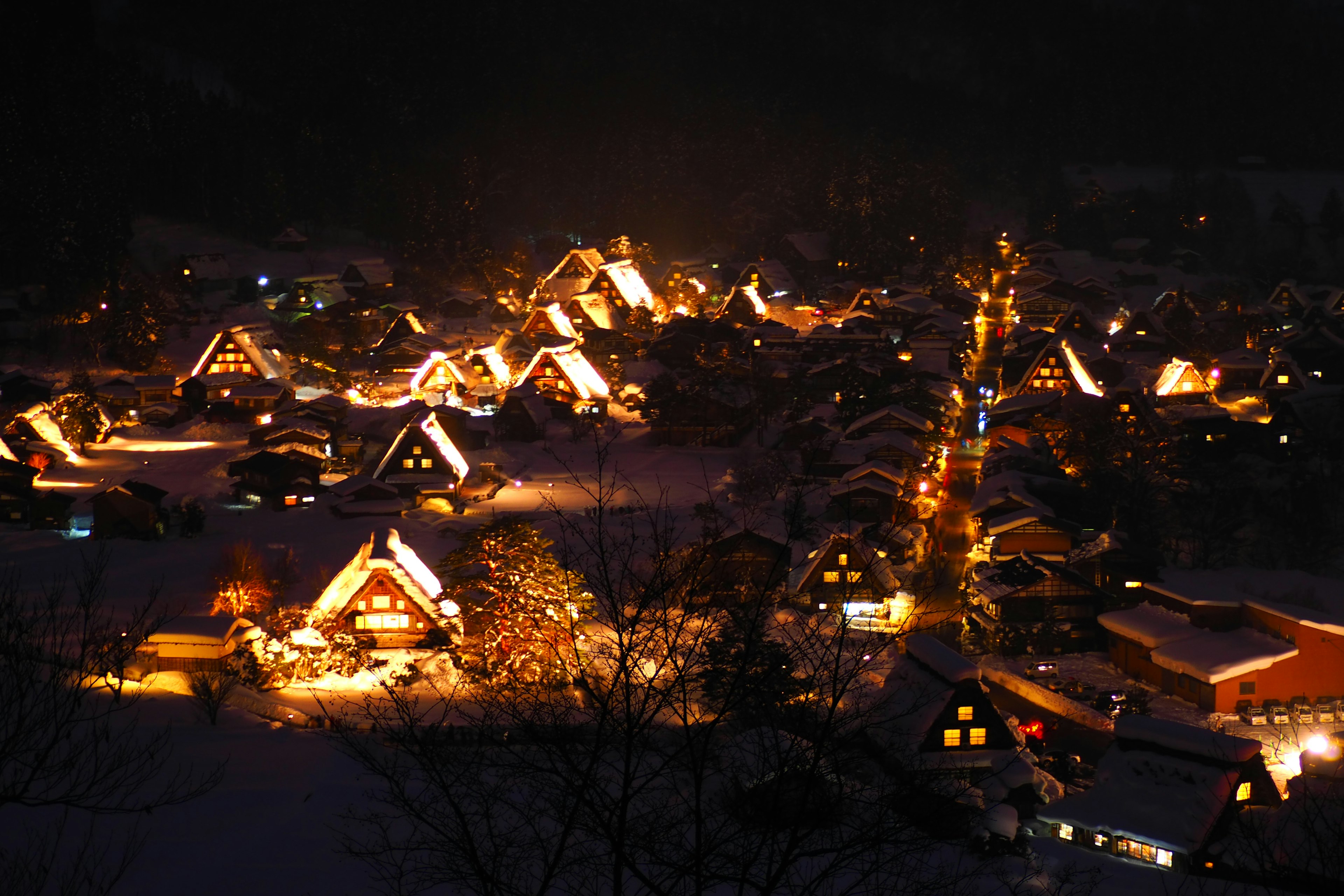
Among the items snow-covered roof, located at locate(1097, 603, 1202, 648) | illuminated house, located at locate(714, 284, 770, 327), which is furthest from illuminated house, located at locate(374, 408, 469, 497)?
illuminated house, located at locate(714, 284, 770, 327)

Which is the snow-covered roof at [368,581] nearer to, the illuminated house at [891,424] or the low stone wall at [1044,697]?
the low stone wall at [1044,697]

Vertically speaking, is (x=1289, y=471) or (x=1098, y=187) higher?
(x=1098, y=187)

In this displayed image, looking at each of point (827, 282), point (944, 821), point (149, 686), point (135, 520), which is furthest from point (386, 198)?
point (944, 821)

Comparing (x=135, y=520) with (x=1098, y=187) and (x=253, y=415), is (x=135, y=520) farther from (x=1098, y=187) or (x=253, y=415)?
(x=1098, y=187)

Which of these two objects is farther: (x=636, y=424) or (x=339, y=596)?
(x=636, y=424)

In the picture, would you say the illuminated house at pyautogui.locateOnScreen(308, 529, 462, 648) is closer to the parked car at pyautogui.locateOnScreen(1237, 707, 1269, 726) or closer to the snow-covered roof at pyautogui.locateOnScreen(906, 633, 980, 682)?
the snow-covered roof at pyautogui.locateOnScreen(906, 633, 980, 682)

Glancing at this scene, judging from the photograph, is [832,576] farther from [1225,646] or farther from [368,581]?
[368,581]
